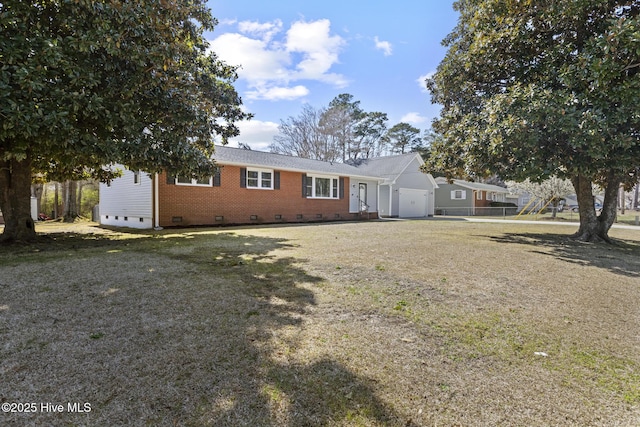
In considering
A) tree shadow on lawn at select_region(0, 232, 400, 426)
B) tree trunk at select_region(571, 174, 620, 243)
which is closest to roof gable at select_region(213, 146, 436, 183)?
tree shadow on lawn at select_region(0, 232, 400, 426)

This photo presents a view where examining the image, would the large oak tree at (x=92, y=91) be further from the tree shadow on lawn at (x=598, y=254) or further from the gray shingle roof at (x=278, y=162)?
the tree shadow on lawn at (x=598, y=254)

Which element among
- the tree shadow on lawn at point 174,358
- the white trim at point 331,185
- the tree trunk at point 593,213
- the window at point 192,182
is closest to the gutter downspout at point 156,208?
the window at point 192,182

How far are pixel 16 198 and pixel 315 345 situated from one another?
367 inches

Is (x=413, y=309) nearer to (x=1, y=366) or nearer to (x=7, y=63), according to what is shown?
(x=1, y=366)

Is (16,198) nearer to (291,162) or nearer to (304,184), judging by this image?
(304,184)

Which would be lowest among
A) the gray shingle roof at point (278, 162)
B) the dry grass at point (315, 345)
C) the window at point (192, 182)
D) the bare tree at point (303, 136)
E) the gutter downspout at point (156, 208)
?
the dry grass at point (315, 345)

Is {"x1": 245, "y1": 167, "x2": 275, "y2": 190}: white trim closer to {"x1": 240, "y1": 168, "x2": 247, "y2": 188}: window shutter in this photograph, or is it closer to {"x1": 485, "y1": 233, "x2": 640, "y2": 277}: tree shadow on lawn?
{"x1": 240, "y1": 168, "x2": 247, "y2": 188}: window shutter

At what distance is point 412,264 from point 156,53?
259 inches

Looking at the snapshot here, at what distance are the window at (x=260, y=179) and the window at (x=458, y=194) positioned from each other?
23142mm

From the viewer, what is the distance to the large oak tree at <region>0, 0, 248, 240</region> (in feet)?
17.9

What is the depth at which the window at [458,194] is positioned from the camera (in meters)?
32.0

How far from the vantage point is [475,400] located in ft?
6.55

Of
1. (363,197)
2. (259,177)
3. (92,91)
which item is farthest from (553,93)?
(363,197)

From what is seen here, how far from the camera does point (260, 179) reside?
50.2ft
